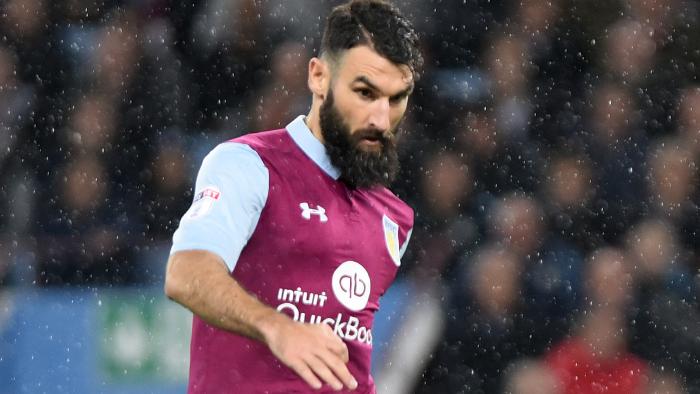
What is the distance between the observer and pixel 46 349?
420 centimetres

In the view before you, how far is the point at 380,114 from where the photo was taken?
2.69 m

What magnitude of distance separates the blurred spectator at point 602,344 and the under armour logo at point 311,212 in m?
1.92

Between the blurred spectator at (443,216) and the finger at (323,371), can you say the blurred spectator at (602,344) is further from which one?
the finger at (323,371)

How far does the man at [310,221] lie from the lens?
234cm

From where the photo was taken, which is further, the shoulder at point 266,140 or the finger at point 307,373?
the shoulder at point 266,140

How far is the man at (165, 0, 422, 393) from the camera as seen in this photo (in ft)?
7.69

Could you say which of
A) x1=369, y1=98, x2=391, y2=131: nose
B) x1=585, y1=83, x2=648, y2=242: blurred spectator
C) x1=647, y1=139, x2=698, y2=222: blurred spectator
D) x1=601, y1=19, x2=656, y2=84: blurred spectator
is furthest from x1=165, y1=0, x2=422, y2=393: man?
x1=601, y1=19, x2=656, y2=84: blurred spectator

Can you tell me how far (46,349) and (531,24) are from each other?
2.24 metres

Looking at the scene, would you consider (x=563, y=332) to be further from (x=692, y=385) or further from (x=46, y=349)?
(x=46, y=349)

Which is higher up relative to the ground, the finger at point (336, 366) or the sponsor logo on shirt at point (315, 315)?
the sponsor logo on shirt at point (315, 315)

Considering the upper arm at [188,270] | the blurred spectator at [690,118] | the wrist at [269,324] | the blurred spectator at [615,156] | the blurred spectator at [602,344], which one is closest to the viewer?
the wrist at [269,324]

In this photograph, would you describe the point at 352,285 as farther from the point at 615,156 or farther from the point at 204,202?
the point at 615,156

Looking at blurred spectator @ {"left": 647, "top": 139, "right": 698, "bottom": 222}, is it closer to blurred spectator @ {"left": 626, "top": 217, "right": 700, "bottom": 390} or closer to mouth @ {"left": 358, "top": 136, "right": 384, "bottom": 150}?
blurred spectator @ {"left": 626, "top": 217, "right": 700, "bottom": 390}

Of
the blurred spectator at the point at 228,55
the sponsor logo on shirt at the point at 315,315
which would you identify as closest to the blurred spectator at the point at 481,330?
the blurred spectator at the point at 228,55
